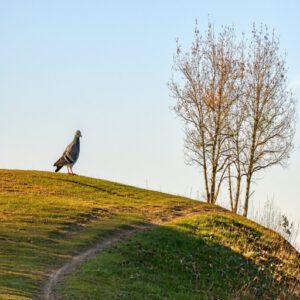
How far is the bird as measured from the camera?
39625 millimetres

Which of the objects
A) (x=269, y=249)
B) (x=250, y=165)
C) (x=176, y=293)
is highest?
(x=250, y=165)

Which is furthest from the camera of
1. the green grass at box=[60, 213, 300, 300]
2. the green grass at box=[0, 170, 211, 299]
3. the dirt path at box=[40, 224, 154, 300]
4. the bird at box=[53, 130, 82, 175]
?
the bird at box=[53, 130, 82, 175]

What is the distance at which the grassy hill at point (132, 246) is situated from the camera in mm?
20484

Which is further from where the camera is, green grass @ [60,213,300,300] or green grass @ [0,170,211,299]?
green grass @ [0,170,211,299]

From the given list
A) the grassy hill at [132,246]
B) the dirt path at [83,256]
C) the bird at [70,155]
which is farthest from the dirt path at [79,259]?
the bird at [70,155]

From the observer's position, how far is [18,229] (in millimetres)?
26141

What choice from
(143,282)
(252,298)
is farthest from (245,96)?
(143,282)

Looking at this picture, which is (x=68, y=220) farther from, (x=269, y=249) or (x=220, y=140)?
(x=220, y=140)

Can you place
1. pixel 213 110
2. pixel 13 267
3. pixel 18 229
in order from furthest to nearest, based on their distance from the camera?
pixel 213 110 → pixel 18 229 → pixel 13 267

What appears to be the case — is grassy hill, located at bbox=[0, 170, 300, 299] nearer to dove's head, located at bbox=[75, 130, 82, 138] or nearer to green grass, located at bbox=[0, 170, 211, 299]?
green grass, located at bbox=[0, 170, 211, 299]

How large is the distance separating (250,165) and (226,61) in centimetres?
678

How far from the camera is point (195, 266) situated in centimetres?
2580

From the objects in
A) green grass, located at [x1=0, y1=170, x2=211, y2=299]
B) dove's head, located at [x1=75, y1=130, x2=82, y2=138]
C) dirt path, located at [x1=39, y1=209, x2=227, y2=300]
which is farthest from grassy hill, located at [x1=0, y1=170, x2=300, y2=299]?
dove's head, located at [x1=75, y1=130, x2=82, y2=138]

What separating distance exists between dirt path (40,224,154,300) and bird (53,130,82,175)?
35.0ft
